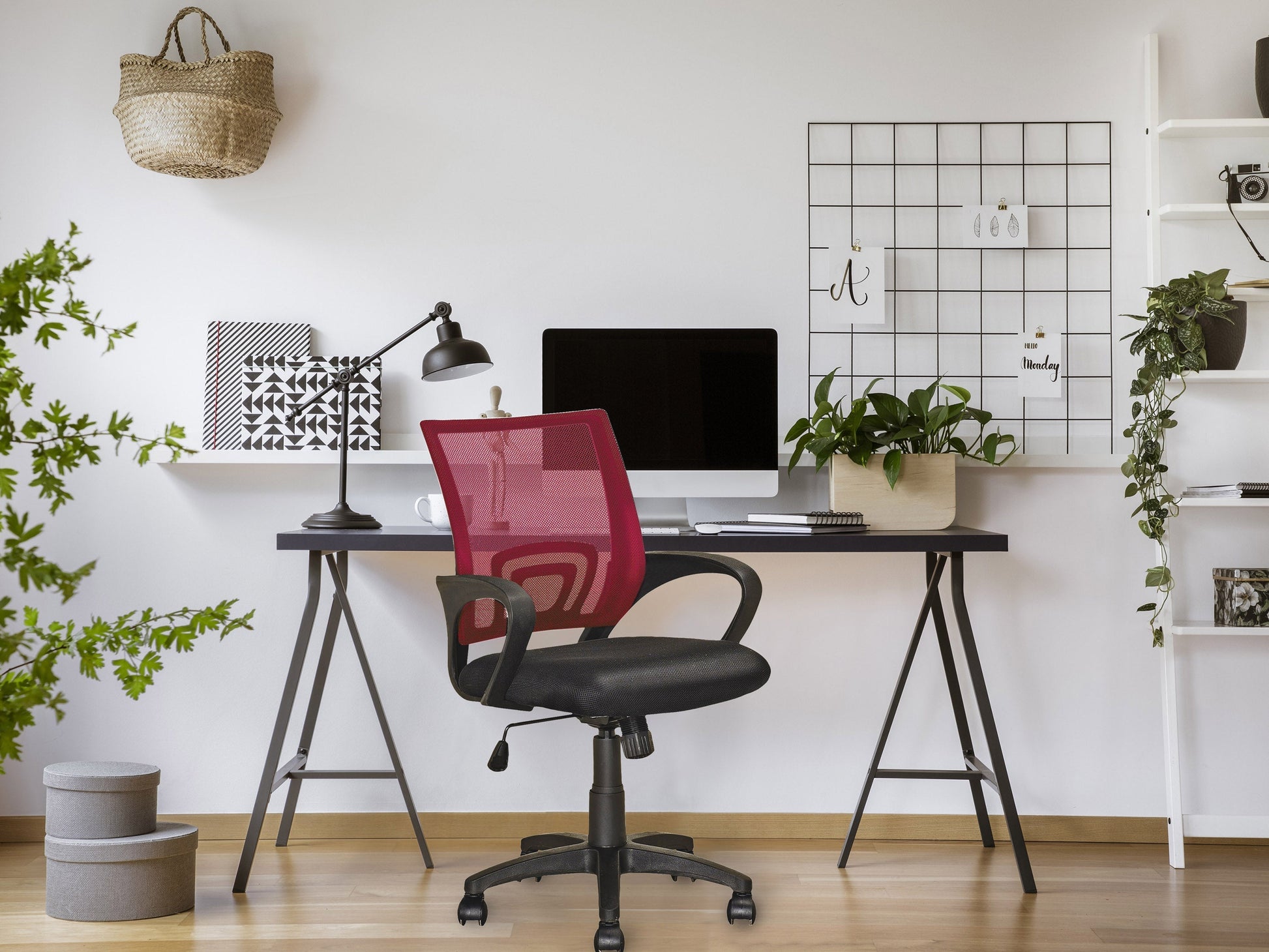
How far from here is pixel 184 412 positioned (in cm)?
277

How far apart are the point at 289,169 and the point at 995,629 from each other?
2.25 metres

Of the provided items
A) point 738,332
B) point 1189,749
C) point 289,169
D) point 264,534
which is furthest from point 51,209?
point 1189,749

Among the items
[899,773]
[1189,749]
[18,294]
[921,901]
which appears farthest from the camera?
[1189,749]

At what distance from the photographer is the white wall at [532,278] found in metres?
2.76

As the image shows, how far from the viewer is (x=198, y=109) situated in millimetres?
2523

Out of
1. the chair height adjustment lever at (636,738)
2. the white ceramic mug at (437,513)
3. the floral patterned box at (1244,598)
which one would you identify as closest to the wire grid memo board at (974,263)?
the floral patterned box at (1244,598)

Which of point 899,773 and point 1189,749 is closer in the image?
point 899,773

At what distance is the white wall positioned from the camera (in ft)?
9.05

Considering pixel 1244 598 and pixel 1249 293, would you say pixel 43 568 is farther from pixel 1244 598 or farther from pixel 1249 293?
pixel 1249 293

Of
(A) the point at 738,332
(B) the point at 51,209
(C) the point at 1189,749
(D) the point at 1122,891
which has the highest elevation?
(B) the point at 51,209

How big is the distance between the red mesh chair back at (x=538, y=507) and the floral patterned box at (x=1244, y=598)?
153 cm

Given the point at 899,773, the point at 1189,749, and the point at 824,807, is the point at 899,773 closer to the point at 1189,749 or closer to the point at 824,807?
the point at 824,807

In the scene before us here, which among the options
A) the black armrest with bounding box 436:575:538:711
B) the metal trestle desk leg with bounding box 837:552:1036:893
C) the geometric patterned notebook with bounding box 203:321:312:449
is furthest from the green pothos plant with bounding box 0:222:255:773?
the metal trestle desk leg with bounding box 837:552:1036:893

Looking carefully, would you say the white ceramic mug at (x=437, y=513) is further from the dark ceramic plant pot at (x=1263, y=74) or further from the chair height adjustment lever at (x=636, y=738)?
the dark ceramic plant pot at (x=1263, y=74)
